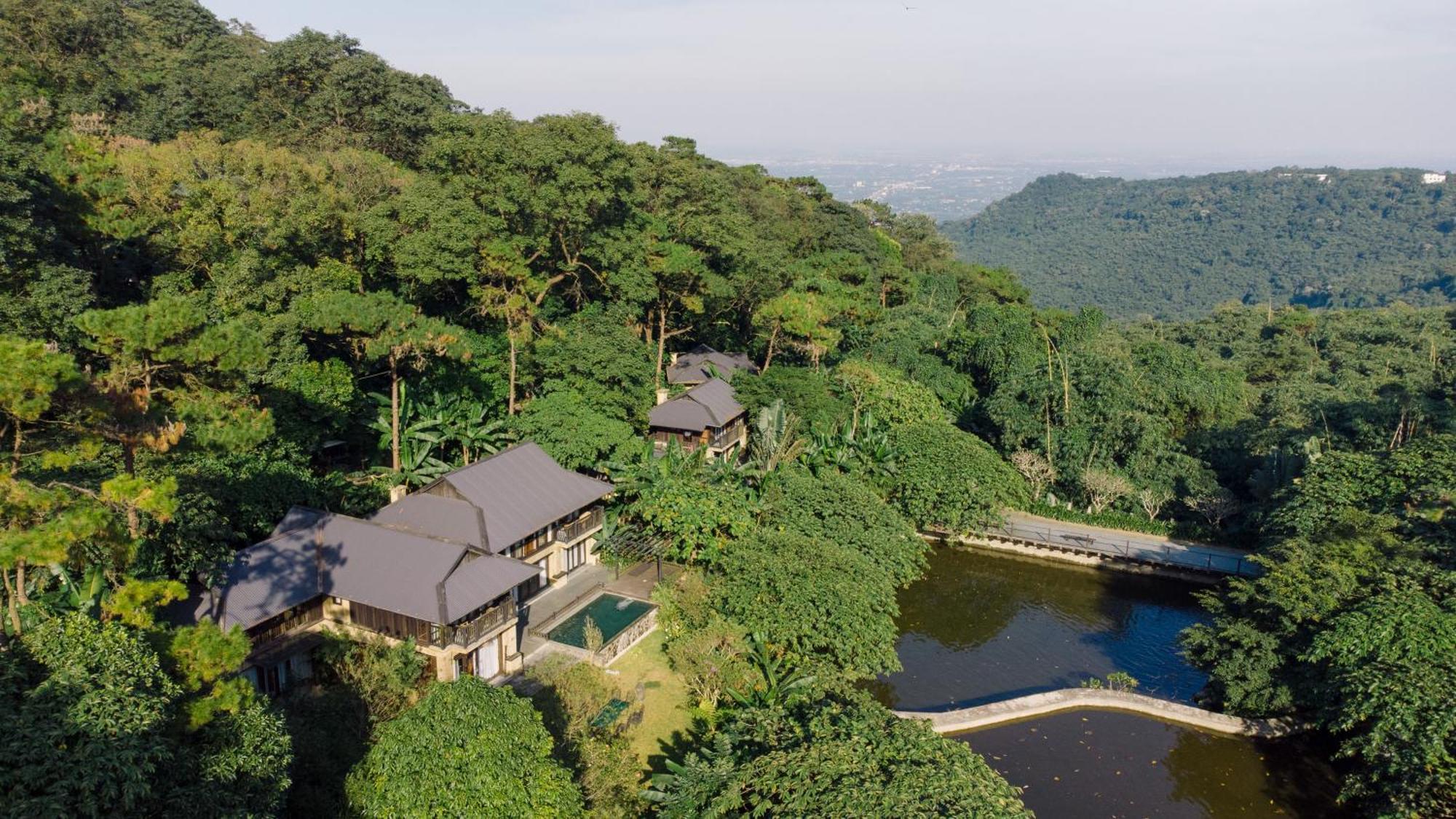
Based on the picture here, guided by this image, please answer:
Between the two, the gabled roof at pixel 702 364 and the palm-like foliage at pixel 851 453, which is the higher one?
the gabled roof at pixel 702 364

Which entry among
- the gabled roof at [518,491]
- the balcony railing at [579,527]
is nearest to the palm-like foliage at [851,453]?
the balcony railing at [579,527]

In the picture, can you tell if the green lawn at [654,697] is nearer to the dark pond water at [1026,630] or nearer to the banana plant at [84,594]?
the dark pond water at [1026,630]

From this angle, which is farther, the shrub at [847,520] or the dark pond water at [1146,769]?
the shrub at [847,520]

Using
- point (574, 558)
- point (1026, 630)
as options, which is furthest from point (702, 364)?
point (1026, 630)

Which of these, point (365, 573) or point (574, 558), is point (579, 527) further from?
point (365, 573)

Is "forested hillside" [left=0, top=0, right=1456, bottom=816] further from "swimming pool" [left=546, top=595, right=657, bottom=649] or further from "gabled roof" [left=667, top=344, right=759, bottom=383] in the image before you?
"swimming pool" [left=546, top=595, right=657, bottom=649]

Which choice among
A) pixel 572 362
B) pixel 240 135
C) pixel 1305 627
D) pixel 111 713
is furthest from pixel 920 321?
pixel 111 713

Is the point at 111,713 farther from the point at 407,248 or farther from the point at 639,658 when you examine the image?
the point at 407,248
